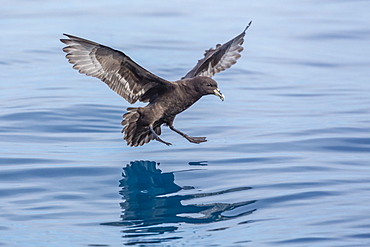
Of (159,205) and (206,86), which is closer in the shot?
(159,205)

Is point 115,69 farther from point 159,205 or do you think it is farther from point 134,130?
point 159,205

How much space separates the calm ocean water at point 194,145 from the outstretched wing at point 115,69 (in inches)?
32.3

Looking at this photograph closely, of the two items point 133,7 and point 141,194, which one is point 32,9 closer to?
point 133,7

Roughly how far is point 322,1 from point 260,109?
7505 millimetres

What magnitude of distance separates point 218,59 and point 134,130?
164cm

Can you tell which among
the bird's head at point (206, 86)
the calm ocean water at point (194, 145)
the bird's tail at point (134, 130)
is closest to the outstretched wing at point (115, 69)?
the bird's tail at point (134, 130)

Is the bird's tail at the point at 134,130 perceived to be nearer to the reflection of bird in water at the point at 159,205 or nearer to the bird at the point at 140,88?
the bird at the point at 140,88

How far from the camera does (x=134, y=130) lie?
787cm

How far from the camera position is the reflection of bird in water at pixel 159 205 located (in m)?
6.39

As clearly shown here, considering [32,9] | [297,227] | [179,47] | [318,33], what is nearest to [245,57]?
[179,47]

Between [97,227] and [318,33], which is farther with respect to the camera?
[318,33]

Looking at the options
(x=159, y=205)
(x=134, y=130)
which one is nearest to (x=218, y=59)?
(x=134, y=130)

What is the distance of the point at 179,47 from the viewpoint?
43.7 feet

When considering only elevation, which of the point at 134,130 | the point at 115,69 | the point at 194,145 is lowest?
the point at 194,145
